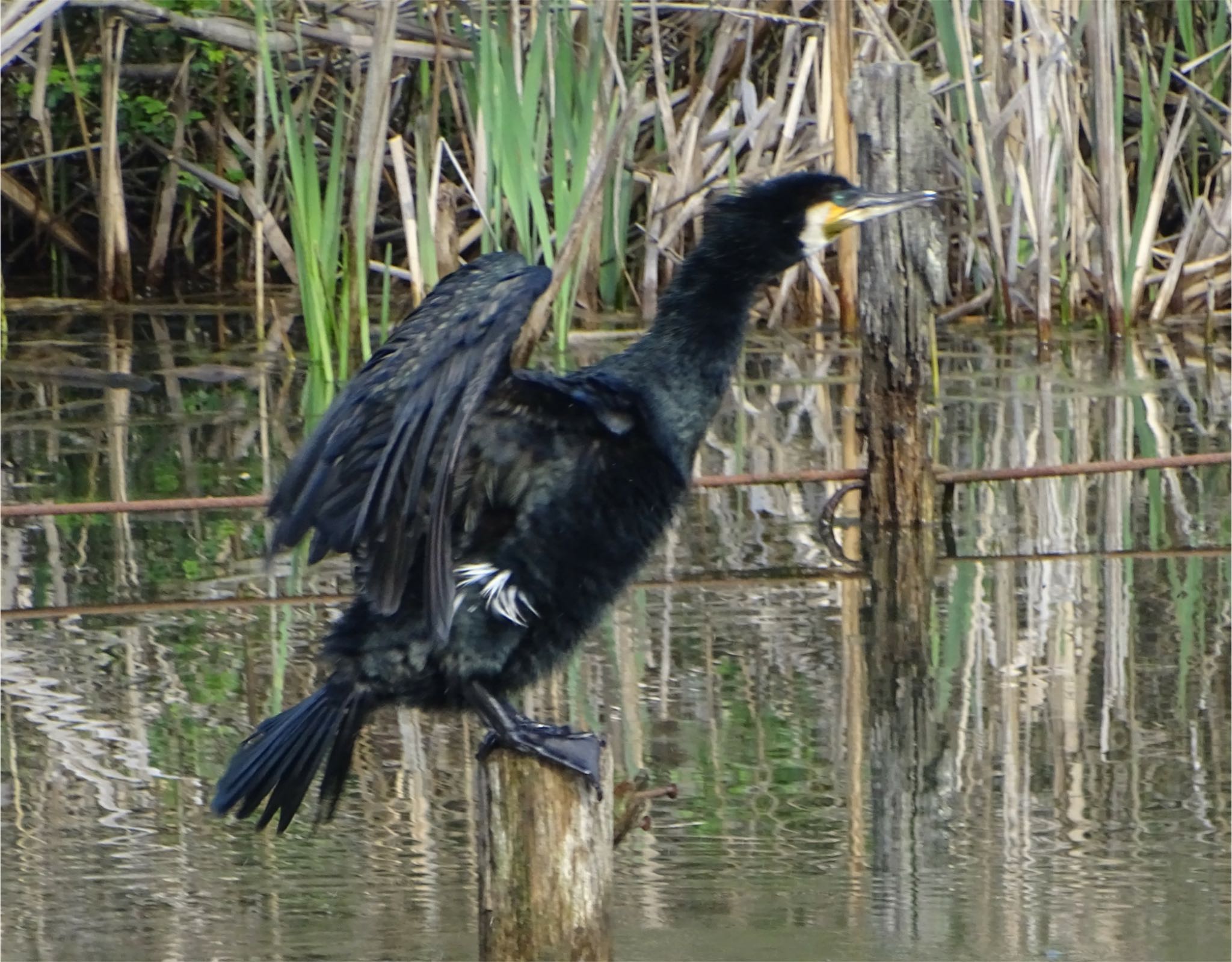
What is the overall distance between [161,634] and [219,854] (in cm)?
124

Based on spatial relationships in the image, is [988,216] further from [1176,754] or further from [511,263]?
[511,263]

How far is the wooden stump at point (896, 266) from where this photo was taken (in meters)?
4.73

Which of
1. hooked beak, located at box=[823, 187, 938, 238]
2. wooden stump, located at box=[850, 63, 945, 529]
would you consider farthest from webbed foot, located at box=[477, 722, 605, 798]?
wooden stump, located at box=[850, 63, 945, 529]

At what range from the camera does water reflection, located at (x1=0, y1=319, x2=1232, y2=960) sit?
2824mm

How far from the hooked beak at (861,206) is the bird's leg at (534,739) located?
37.0 inches

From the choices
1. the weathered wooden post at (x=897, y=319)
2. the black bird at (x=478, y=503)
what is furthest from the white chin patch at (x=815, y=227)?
the weathered wooden post at (x=897, y=319)

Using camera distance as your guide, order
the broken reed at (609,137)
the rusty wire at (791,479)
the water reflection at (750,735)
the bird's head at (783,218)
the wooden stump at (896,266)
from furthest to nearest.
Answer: the broken reed at (609,137)
the wooden stump at (896,266)
the rusty wire at (791,479)
the bird's head at (783,218)
the water reflection at (750,735)

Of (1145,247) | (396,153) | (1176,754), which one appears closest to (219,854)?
(1176,754)

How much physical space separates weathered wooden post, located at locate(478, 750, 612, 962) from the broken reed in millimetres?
3396

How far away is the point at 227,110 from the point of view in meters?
8.25

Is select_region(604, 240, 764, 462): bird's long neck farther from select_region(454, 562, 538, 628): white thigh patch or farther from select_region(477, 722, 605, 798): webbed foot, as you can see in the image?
select_region(477, 722, 605, 798): webbed foot

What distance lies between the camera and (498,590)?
2723 millimetres

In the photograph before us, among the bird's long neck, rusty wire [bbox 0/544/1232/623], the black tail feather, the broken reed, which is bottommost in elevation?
the black tail feather

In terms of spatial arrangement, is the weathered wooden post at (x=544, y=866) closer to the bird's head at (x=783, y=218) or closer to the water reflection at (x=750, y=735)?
the water reflection at (x=750, y=735)
